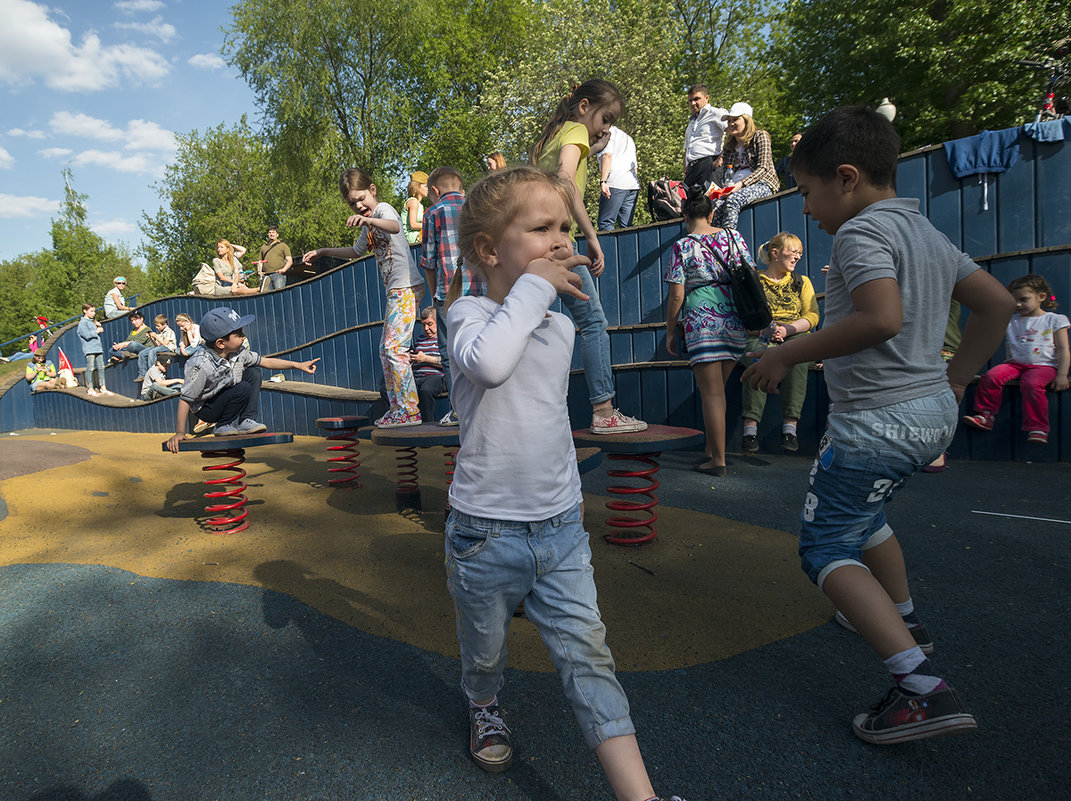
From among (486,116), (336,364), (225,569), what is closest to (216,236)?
(486,116)

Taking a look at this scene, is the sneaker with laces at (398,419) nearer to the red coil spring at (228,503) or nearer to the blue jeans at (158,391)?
the red coil spring at (228,503)

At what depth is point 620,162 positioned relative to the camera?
7965 millimetres

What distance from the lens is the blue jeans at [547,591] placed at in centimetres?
153

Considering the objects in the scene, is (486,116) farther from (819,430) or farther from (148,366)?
(819,430)

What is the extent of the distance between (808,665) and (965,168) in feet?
18.3

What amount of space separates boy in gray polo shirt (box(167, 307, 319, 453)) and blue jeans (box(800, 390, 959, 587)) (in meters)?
4.07

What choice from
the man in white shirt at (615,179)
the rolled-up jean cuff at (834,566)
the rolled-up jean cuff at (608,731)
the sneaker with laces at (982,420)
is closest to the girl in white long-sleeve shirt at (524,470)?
the rolled-up jean cuff at (608,731)

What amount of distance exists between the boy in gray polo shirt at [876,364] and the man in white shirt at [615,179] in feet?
19.5

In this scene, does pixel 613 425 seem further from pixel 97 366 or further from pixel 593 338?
pixel 97 366

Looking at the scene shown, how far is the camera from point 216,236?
39.5 meters

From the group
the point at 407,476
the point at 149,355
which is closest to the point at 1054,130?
the point at 407,476

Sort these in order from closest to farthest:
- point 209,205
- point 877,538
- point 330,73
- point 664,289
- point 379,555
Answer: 1. point 877,538
2. point 379,555
3. point 664,289
4. point 330,73
5. point 209,205

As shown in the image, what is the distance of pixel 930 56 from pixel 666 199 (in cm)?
1573

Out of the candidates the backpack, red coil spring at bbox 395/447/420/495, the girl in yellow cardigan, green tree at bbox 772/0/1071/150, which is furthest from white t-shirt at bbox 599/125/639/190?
green tree at bbox 772/0/1071/150
